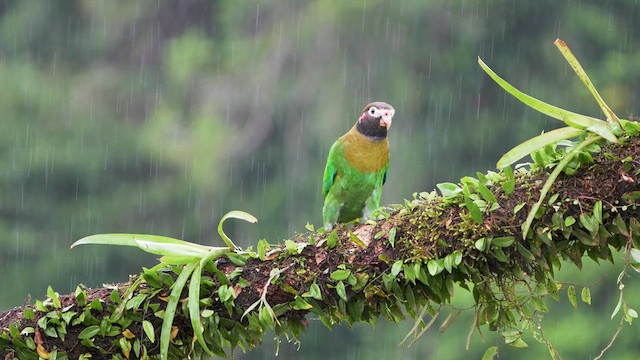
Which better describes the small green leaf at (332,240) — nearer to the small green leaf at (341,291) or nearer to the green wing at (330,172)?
the small green leaf at (341,291)

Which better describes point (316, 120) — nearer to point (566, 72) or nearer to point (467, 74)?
point (467, 74)

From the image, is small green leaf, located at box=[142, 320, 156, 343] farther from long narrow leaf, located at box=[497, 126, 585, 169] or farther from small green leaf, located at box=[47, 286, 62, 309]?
long narrow leaf, located at box=[497, 126, 585, 169]

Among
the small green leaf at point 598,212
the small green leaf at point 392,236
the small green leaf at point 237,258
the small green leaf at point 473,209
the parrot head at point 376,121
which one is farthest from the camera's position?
the parrot head at point 376,121

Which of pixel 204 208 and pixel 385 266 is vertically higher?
pixel 385 266

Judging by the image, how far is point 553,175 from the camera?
2.29m

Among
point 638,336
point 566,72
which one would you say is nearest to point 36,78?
point 566,72

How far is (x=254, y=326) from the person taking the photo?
8.33ft

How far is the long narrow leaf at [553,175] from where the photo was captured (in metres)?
2.27

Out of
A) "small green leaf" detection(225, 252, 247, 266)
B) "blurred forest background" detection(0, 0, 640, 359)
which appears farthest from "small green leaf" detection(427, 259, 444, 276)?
"blurred forest background" detection(0, 0, 640, 359)

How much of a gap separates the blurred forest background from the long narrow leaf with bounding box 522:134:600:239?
8662mm

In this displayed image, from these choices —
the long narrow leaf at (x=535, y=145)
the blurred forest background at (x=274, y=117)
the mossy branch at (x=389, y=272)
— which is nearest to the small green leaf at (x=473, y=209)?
the mossy branch at (x=389, y=272)

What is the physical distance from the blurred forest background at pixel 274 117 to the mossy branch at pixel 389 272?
8.45 metres

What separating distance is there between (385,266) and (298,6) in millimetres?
10514

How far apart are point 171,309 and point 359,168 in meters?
1.87
